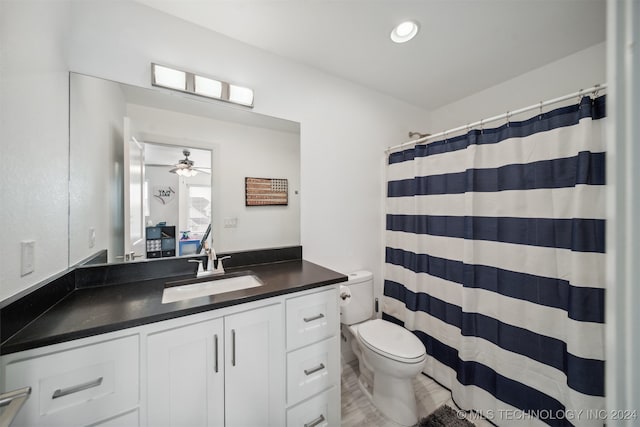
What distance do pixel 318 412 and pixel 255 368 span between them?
49 cm

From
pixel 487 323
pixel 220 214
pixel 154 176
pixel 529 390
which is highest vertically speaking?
pixel 154 176

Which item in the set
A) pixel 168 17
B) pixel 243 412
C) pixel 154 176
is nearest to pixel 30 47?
pixel 154 176

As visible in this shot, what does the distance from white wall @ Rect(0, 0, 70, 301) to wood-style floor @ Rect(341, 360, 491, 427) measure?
177cm

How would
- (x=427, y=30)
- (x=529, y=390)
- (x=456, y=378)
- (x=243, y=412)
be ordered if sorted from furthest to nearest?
(x=456, y=378) < (x=427, y=30) < (x=529, y=390) < (x=243, y=412)

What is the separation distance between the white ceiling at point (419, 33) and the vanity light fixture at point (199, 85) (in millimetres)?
343

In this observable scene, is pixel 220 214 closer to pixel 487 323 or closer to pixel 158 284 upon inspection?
pixel 158 284

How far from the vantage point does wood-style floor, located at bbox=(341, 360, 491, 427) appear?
140 centimetres

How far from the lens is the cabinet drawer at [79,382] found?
66 cm

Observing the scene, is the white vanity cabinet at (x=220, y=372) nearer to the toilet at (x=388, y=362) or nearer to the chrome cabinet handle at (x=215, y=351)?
the chrome cabinet handle at (x=215, y=351)

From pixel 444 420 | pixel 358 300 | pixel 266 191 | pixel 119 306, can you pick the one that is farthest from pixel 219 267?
pixel 444 420

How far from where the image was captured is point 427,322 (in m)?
1.80

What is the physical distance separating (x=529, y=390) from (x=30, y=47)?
281 centimetres

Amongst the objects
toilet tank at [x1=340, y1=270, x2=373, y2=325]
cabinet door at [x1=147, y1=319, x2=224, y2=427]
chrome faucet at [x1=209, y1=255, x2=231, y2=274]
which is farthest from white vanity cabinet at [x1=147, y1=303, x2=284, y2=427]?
toilet tank at [x1=340, y1=270, x2=373, y2=325]

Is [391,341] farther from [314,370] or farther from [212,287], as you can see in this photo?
[212,287]
